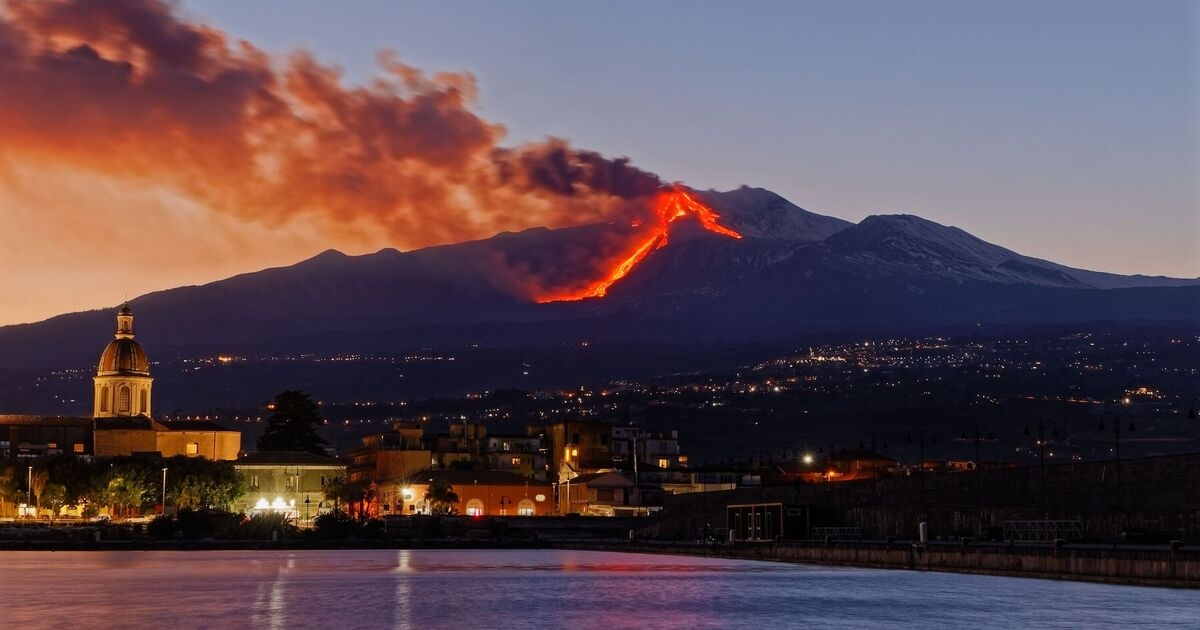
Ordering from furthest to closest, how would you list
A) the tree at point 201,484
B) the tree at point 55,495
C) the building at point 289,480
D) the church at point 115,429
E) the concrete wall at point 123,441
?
the church at point 115,429 → the concrete wall at point 123,441 → the building at point 289,480 → the tree at point 201,484 → the tree at point 55,495

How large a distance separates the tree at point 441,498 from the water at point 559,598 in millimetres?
69337

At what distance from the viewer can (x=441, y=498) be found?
16600 cm

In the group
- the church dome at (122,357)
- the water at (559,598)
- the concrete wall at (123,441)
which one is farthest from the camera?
the church dome at (122,357)

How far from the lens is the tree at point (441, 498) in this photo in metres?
166

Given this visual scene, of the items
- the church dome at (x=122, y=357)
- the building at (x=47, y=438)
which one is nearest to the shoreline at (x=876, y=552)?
the building at (x=47, y=438)

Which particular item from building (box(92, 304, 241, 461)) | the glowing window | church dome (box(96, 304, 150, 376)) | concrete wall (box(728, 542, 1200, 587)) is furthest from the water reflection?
the glowing window

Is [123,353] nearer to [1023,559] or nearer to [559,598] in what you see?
[559,598]

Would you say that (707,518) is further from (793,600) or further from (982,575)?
(793,600)

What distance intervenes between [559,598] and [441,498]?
334ft

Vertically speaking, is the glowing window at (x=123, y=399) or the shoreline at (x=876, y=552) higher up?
the glowing window at (x=123, y=399)

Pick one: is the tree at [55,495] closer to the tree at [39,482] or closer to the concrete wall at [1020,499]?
the tree at [39,482]

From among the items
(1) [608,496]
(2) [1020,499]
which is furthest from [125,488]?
(2) [1020,499]

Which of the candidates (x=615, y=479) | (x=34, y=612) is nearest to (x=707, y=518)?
(x=615, y=479)

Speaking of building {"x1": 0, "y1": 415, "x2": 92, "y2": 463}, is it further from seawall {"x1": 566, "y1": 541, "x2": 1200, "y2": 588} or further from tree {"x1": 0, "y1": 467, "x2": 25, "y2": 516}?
seawall {"x1": 566, "y1": 541, "x2": 1200, "y2": 588}
